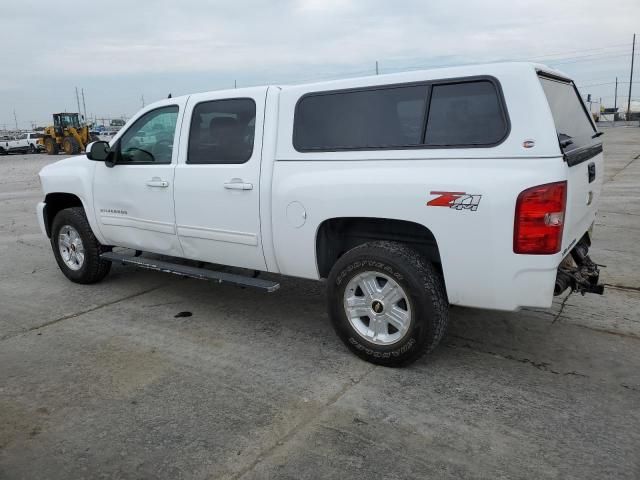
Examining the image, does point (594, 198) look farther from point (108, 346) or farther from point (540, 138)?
point (108, 346)

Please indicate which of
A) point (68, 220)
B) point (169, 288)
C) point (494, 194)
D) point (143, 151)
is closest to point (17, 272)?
point (68, 220)

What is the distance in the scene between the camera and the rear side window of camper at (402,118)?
3.35 meters

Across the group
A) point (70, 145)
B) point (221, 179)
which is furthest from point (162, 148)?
point (70, 145)

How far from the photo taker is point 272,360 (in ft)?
13.2

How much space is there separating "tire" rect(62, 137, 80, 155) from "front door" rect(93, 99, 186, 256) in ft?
104

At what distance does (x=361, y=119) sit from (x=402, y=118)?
1.04 feet

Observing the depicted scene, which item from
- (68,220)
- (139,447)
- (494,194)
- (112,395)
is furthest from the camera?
(68,220)

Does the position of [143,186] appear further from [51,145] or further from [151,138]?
[51,145]

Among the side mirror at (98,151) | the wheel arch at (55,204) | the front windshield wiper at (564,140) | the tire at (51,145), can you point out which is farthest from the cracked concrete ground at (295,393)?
the tire at (51,145)

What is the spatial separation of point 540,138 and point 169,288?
4066mm

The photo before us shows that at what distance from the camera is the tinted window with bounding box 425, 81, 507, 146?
330 cm

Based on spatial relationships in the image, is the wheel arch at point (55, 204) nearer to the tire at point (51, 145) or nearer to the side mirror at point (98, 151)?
the side mirror at point (98, 151)

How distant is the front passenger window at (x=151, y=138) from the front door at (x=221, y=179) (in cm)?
25

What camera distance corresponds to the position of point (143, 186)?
16.5 ft
